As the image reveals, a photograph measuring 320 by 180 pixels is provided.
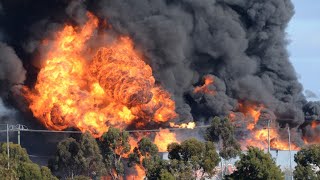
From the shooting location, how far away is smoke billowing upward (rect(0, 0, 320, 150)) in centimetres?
11475

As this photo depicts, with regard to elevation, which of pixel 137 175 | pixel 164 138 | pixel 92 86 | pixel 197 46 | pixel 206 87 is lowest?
pixel 137 175

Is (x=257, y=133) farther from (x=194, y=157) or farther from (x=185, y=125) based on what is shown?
(x=194, y=157)

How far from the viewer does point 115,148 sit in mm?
100250

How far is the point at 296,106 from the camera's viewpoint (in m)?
129

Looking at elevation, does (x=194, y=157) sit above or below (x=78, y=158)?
below

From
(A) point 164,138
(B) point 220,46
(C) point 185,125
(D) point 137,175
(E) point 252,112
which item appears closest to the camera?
(D) point 137,175

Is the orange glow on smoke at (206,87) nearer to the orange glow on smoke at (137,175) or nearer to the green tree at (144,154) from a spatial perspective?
the orange glow on smoke at (137,175)

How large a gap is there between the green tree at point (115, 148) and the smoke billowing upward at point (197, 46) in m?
18.5

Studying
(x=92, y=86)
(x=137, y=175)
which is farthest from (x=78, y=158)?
(x=92, y=86)

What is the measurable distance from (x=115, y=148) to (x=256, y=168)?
29825mm

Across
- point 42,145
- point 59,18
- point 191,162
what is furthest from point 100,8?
point 191,162

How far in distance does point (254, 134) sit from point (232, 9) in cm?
1818

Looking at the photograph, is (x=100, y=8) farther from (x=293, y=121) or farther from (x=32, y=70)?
(x=293, y=121)

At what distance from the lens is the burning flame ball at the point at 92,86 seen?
111m
